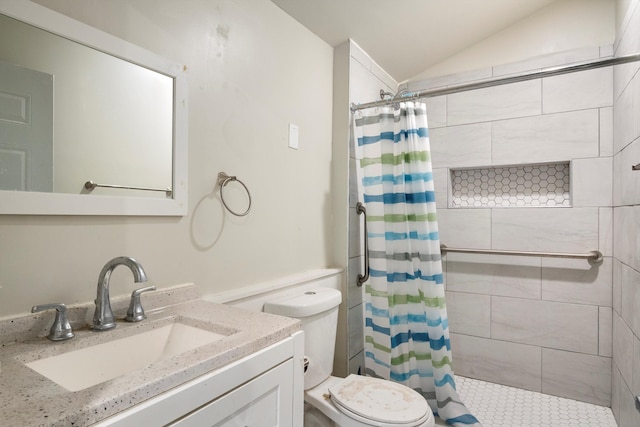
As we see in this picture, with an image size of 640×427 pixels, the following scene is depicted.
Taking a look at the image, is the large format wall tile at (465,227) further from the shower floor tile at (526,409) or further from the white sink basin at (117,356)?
the white sink basin at (117,356)

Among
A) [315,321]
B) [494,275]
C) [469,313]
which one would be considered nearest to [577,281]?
[494,275]

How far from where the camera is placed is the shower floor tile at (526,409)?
6.41ft

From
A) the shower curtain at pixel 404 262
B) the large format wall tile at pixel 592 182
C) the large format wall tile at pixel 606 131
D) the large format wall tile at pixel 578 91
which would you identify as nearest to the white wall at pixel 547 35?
the large format wall tile at pixel 578 91

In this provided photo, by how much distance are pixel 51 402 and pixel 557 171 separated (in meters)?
2.73

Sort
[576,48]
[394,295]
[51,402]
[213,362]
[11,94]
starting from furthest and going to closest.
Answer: [576,48], [394,295], [11,94], [213,362], [51,402]

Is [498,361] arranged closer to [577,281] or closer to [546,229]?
[577,281]

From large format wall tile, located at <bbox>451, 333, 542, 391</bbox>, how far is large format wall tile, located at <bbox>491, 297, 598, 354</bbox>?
68mm

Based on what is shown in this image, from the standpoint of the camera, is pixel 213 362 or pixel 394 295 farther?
pixel 394 295

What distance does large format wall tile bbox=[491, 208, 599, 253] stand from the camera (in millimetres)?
2145

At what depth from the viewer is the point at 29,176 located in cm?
89

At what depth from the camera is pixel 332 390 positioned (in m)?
1.47

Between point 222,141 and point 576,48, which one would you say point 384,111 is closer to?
point 222,141

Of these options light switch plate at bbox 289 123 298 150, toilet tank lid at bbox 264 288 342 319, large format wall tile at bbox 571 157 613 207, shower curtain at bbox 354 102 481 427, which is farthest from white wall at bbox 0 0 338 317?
large format wall tile at bbox 571 157 613 207

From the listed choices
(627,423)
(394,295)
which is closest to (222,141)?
(394,295)
